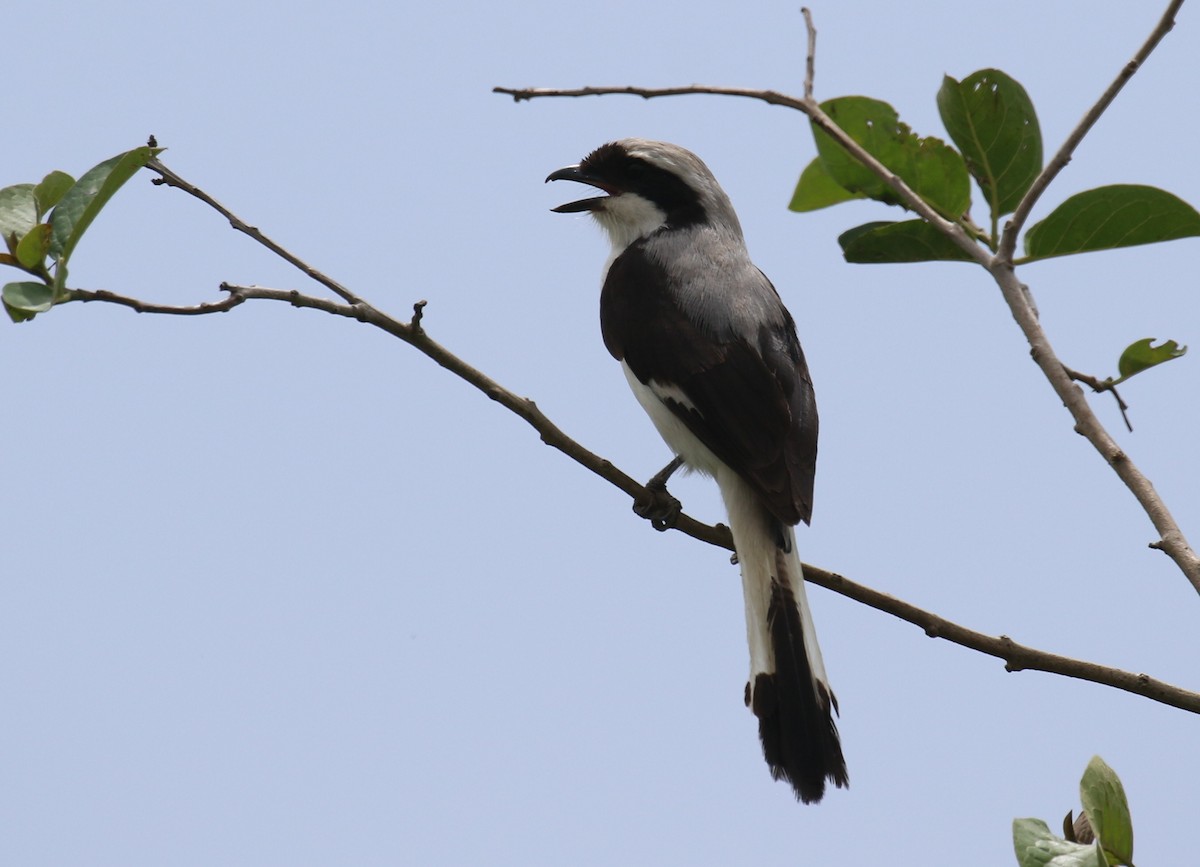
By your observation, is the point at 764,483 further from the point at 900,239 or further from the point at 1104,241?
the point at 1104,241

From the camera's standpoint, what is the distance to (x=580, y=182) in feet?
16.9

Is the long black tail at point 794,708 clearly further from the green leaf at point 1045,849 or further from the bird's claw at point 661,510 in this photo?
the green leaf at point 1045,849

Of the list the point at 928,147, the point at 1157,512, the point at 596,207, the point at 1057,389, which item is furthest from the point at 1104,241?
the point at 596,207

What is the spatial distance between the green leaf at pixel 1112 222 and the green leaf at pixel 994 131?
4.7 inches

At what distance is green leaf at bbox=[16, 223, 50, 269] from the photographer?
7.79 feet

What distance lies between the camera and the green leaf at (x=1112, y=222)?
2662mm

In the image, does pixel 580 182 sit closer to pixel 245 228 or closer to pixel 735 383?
pixel 735 383

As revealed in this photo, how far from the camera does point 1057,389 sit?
2.17 metres

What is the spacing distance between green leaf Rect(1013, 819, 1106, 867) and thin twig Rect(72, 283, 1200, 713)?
1.90 feet

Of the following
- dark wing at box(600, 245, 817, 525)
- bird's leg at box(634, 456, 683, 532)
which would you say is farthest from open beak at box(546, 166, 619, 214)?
bird's leg at box(634, 456, 683, 532)

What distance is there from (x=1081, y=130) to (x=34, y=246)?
196cm

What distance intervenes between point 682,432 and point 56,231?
2357 mm

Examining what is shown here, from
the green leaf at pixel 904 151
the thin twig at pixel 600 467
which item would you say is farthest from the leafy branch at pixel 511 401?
the green leaf at pixel 904 151

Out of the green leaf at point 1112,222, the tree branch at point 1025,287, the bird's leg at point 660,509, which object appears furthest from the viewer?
the bird's leg at point 660,509
